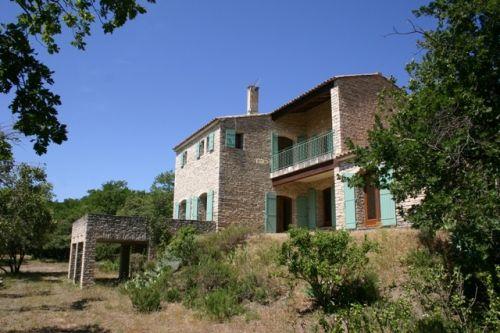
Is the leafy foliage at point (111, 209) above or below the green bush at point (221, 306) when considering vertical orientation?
above

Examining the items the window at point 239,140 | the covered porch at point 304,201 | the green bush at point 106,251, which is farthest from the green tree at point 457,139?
the green bush at point 106,251

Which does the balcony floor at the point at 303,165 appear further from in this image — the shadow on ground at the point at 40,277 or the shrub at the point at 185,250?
the shadow on ground at the point at 40,277

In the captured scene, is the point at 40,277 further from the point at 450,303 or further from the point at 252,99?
the point at 450,303

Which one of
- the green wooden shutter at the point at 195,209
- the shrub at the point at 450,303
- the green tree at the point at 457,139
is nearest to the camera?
the shrub at the point at 450,303

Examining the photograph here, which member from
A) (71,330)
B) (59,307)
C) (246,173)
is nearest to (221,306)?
(71,330)

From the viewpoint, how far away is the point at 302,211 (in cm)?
1708

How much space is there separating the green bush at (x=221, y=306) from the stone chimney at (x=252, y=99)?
35.7 feet

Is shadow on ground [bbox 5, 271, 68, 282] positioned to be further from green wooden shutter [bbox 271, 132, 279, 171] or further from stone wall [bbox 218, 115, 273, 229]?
green wooden shutter [bbox 271, 132, 279, 171]

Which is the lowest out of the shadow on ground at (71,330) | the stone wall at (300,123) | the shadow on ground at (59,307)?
the shadow on ground at (71,330)

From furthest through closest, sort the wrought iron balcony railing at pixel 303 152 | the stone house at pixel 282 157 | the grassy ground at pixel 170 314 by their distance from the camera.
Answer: the wrought iron balcony railing at pixel 303 152 < the stone house at pixel 282 157 < the grassy ground at pixel 170 314

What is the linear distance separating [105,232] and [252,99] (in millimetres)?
8859

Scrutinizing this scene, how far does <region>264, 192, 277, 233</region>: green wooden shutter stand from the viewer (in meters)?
16.9

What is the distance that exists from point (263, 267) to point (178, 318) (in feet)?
8.91

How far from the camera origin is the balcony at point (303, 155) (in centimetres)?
1517
